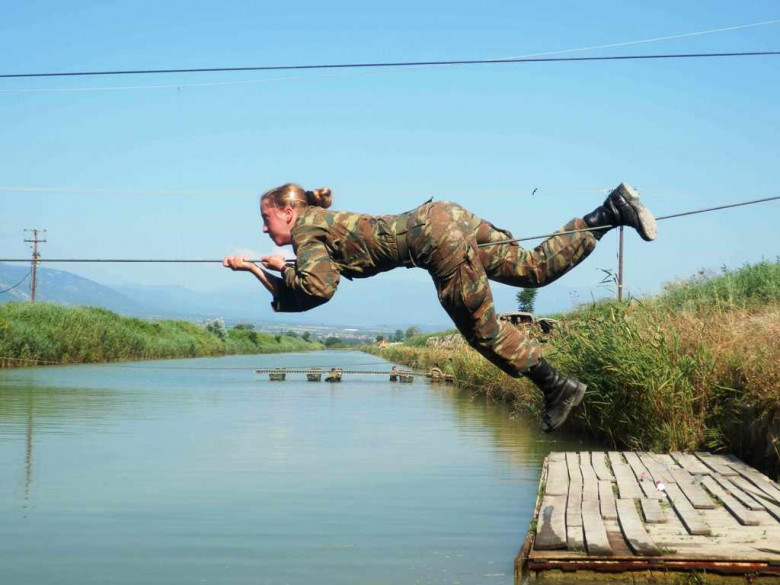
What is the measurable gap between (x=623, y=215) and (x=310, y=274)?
1853 mm

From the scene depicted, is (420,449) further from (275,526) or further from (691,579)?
(691,579)

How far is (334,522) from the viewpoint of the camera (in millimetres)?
7965

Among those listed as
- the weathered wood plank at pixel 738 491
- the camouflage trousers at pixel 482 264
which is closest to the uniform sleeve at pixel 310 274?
the camouflage trousers at pixel 482 264

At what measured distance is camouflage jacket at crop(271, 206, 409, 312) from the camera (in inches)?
221

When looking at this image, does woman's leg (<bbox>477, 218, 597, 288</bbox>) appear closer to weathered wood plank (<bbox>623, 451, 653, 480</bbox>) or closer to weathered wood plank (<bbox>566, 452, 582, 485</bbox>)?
weathered wood plank (<bbox>566, 452, 582, 485</bbox>)

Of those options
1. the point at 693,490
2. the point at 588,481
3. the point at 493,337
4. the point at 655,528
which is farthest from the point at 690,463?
the point at 493,337

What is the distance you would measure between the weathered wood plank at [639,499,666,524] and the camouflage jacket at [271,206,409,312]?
98.1 inches

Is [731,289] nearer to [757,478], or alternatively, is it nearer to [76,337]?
[757,478]

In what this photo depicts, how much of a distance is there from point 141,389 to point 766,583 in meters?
21.6

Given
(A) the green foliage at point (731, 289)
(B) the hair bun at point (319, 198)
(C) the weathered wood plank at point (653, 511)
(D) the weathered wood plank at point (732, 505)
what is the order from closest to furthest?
(B) the hair bun at point (319, 198) < (D) the weathered wood plank at point (732, 505) < (C) the weathered wood plank at point (653, 511) < (A) the green foliage at point (731, 289)

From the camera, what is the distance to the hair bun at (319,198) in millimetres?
5941

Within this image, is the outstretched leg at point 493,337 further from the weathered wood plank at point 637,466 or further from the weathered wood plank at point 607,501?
the weathered wood plank at point 637,466

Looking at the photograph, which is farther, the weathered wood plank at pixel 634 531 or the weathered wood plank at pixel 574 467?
the weathered wood plank at pixel 574 467

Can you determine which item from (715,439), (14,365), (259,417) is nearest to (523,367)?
(715,439)
